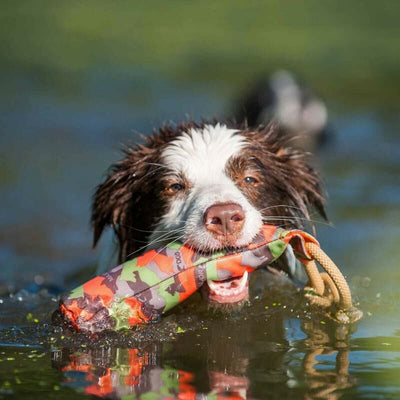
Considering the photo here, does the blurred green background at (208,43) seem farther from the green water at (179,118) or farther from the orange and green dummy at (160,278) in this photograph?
the orange and green dummy at (160,278)

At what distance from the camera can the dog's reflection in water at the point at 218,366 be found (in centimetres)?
374

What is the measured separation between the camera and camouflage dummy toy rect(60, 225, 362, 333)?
4.53 meters

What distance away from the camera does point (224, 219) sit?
4.58 metres

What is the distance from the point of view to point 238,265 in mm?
4703

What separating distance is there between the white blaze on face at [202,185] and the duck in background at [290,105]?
331 centimetres

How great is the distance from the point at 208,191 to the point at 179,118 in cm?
666

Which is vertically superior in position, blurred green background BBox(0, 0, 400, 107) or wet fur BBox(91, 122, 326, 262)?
blurred green background BBox(0, 0, 400, 107)

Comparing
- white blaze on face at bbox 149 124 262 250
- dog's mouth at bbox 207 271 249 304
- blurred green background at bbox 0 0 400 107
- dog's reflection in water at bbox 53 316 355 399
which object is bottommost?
dog's reflection in water at bbox 53 316 355 399

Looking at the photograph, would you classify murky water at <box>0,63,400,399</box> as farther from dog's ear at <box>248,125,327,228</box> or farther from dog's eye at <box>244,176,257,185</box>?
dog's eye at <box>244,176,257,185</box>

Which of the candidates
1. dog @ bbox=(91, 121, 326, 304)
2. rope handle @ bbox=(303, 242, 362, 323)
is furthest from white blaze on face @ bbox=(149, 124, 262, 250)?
rope handle @ bbox=(303, 242, 362, 323)

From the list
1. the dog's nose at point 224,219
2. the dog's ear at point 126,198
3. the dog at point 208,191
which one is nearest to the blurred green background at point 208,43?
the dog at point 208,191

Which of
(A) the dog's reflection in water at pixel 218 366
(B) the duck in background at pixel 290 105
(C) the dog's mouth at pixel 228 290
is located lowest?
(A) the dog's reflection in water at pixel 218 366

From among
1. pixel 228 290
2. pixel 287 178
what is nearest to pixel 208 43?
pixel 287 178

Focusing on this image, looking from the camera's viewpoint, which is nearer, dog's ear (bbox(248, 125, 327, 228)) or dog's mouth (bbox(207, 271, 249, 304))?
dog's mouth (bbox(207, 271, 249, 304))
